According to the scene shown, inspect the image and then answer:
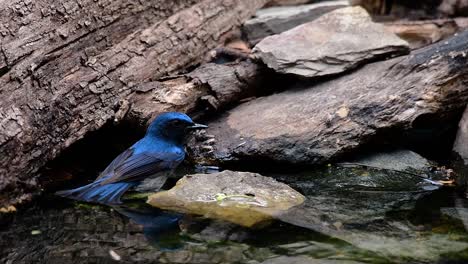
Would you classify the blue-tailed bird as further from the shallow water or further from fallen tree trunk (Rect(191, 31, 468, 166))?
fallen tree trunk (Rect(191, 31, 468, 166))

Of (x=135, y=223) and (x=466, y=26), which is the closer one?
(x=135, y=223)

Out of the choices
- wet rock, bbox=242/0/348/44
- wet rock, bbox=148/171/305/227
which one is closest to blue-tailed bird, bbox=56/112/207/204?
wet rock, bbox=148/171/305/227

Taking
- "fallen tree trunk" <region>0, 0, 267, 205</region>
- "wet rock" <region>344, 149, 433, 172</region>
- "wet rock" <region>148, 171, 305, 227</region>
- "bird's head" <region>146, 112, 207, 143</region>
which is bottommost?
"wet rock" <region>344, 149, 433, 172</region>

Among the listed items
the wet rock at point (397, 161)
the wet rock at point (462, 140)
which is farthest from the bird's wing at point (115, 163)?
the wet rock at point (462, 140)

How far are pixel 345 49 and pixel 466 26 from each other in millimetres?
1321

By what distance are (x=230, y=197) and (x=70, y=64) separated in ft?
4.78

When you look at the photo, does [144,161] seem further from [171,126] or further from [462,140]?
[462,140]

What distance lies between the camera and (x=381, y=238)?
3.55m

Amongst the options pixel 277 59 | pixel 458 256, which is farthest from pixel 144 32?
pixel 458 256

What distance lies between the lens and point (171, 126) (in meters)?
4.78

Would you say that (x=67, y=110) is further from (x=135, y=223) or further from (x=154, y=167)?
(x=135, y=223)

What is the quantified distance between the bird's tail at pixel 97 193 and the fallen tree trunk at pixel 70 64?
0.86 feet

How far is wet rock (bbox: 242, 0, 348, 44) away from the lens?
20.0 ft

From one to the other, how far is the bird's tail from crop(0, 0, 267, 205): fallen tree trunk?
262 millimetres
